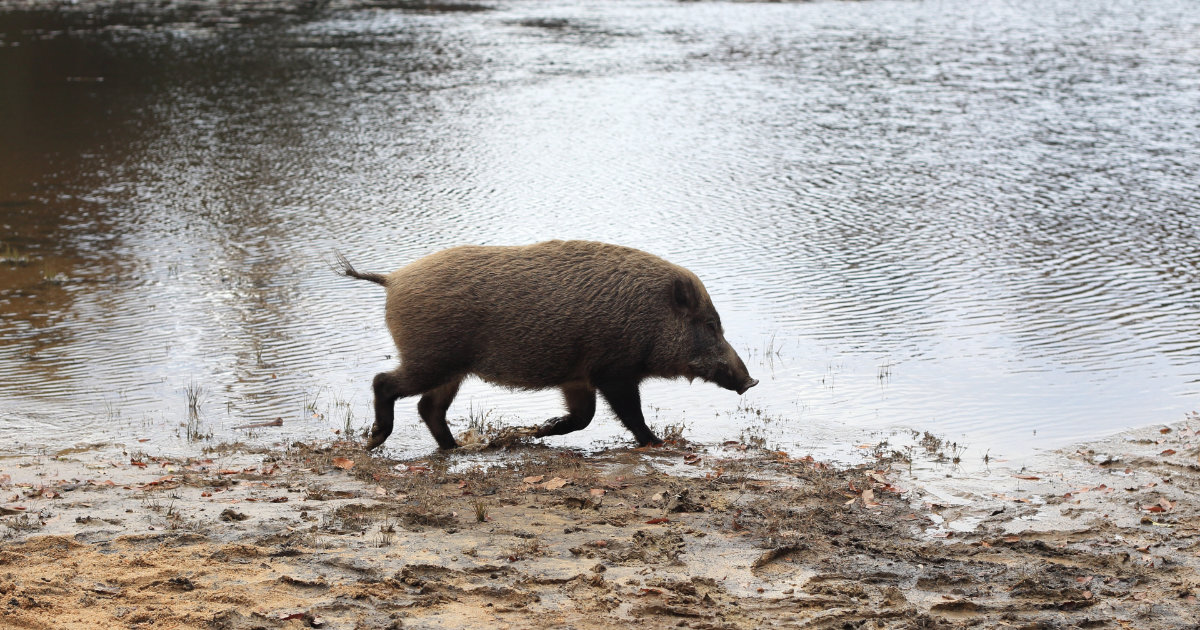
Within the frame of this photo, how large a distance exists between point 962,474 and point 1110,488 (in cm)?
69

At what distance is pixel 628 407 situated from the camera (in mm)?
6391

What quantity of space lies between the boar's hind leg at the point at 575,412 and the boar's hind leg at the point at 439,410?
0.52m

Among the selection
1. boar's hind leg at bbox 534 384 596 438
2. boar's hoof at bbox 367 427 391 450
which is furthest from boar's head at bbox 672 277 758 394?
boar's hoof at bbox 367 427 391 450

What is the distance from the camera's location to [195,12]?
27.0 metres

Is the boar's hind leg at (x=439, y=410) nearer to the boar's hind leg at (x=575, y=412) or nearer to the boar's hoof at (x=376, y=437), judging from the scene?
the boar's hoof at (x=376, y=437)

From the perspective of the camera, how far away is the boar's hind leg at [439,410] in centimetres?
634

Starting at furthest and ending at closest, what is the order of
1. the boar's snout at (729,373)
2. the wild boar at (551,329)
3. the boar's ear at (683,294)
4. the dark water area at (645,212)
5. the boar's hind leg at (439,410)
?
the dark water area at (645,212)
the boar's snout at (729,373)
the boar's ear at (683,294)
the boar's hind leg at (439,410)
the wild boar at (551,329)

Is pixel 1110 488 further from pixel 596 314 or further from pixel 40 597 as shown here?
pixel 40 597

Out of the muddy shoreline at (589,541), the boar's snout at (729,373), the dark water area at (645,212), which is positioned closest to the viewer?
the muddy shoreline at (589,541)

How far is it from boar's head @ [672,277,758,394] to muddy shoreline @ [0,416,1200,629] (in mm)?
654

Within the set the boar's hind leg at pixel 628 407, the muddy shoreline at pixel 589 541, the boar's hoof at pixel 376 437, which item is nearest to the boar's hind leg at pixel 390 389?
the boar's hoof at pixel 376 437

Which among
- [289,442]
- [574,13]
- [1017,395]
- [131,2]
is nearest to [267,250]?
[289,442]

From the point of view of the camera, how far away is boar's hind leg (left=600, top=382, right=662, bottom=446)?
251 inches

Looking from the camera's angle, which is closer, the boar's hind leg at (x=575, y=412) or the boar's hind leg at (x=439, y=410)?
the boar's hind leg at (x=439, y=410)
